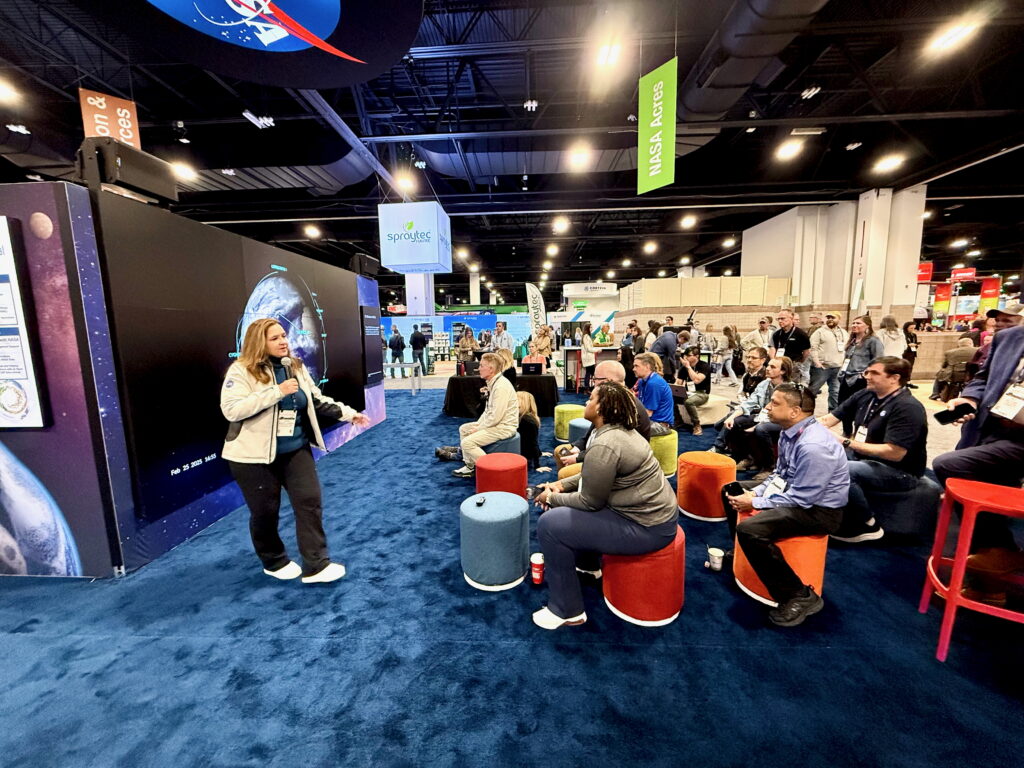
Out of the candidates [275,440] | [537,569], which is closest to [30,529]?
[275,440]

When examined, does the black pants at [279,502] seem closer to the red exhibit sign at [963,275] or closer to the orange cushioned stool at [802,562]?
the orange cushioned stool at [802,562]

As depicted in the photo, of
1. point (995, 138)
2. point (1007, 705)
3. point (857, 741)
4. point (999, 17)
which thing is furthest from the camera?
point (995, 138)

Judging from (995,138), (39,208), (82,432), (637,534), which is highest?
(995,138)

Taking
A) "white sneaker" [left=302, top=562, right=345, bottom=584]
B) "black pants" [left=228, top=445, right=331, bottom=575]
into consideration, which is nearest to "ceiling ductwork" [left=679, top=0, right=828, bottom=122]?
"black pants" [left=228, top=445, right=331, bottom=575]

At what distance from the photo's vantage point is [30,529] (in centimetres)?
264

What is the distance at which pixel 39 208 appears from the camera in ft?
7.84

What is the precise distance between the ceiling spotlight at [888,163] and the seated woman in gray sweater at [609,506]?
1026 centimetres

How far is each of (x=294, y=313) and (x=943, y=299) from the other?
2499 cm

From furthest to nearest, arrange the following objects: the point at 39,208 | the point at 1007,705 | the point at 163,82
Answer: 1. the point at 163,82
2. the point at 39,208
3. the point at 1007,705

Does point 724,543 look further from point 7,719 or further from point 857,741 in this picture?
point 7,719

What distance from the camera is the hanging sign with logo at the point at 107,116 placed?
16.3ft

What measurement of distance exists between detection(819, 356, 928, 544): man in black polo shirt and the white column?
10.3 meters

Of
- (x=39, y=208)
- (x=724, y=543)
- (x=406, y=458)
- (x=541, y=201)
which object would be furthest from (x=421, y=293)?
(x=724, y=543)

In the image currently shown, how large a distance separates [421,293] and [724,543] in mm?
10312
